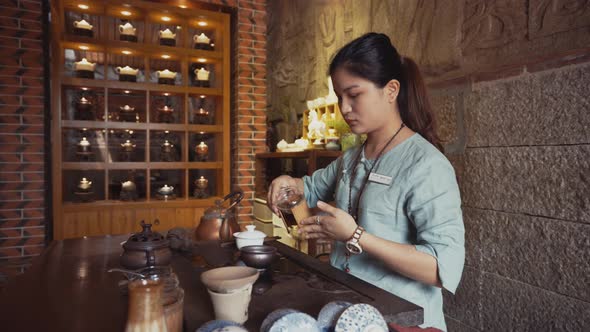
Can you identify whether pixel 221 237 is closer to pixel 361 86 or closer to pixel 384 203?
pixel 384 203

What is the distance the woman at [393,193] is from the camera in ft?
3.98

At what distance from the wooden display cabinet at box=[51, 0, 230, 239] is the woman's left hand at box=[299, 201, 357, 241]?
2806 millimetres

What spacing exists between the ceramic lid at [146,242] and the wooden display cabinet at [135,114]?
2.52 meters

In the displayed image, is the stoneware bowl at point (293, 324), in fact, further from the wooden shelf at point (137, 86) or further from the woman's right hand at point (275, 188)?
the wooden shelf at point (137, 86)

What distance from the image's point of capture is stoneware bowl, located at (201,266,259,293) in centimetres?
89

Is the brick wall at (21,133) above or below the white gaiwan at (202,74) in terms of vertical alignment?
below

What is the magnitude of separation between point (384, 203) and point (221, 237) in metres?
0.81

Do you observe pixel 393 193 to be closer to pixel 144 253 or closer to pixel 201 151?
pixel 144 253

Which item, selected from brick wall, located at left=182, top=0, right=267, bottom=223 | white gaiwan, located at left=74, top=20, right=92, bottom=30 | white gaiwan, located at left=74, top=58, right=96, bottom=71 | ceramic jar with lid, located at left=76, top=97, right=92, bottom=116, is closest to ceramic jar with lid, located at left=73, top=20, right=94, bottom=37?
white gaiwan, located at left=74, top=20, right=92, bottom=30

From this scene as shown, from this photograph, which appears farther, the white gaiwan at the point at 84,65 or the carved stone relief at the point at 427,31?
the white gaiwan at the point at 84,65

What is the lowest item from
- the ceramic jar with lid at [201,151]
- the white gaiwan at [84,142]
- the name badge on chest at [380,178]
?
the name badge on chest at [380,178]

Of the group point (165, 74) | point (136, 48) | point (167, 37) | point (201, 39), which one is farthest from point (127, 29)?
point (201, 39)

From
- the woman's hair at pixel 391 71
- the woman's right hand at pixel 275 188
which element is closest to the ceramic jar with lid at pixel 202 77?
the woman's right hand at pixel 275 188

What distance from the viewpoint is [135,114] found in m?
3.92
